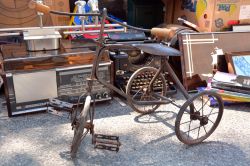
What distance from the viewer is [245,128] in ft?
7.49

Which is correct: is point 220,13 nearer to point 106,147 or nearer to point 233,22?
point 233,22

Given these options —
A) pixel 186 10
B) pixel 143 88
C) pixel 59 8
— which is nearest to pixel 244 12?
pixel 186 10

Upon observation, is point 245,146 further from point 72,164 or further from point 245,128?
point 72,164

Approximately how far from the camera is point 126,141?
6.75 feet

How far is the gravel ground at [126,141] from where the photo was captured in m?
1.85

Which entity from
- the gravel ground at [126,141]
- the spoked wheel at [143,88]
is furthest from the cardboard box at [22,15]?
the spoked wheel at [143,88]

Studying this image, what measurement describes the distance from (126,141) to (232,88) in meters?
1.16

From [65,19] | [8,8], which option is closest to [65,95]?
[65,19]

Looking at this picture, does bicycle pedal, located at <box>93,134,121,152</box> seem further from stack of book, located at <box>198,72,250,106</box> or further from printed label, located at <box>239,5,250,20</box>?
printed label, located at <box>239,5,250,20</box>

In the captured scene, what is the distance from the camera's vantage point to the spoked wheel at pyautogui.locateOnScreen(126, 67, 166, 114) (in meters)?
2.27

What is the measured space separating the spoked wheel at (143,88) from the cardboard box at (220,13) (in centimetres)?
103

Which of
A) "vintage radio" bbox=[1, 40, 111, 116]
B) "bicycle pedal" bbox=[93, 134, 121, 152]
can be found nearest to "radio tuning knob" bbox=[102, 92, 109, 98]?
"vintage radio" bbox=[1, 40, 111, 116]

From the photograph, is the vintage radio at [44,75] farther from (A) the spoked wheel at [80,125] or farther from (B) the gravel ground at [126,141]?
(A) the spoked wheel at [80,125]

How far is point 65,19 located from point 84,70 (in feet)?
3.77
